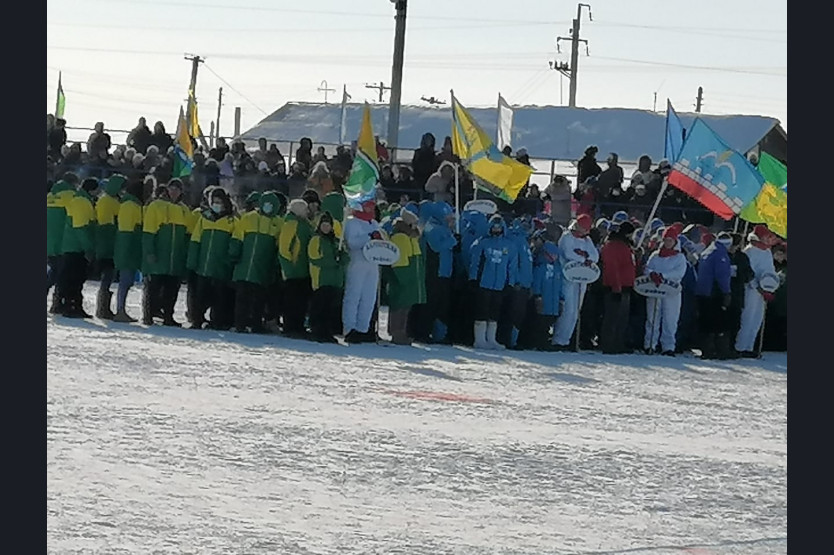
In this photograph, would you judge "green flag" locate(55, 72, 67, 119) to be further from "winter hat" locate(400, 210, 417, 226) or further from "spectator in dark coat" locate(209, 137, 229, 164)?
"winter hat" locate(400, 210, 417, 226)

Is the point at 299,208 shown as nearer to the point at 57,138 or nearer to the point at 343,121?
the point at 57,138

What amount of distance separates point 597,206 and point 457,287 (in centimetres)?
730

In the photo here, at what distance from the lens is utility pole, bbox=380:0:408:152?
3167cm

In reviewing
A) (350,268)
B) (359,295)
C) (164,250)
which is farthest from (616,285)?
(164,250)

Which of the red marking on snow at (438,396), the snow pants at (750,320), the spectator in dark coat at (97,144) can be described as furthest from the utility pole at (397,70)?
the red marking on snow at (438,396)

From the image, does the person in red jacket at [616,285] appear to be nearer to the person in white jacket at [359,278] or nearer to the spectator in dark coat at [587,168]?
the person in white jacket at [359,278]

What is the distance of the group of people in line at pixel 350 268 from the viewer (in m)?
18.1

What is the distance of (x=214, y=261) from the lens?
1820cm

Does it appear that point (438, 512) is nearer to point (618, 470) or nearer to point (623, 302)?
Result: point (618, 470)

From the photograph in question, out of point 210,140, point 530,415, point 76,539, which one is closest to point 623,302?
point 530,415

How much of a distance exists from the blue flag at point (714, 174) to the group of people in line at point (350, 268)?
0.72 meters

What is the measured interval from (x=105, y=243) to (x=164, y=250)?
809 millimetres

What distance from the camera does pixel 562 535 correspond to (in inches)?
324

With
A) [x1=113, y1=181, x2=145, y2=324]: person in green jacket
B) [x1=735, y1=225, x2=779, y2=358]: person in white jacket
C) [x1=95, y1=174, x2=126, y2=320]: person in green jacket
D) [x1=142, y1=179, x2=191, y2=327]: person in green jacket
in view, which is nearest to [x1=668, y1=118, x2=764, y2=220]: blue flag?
[x1=735, y1=225, x2=779, y2=358]: person in white jacket
